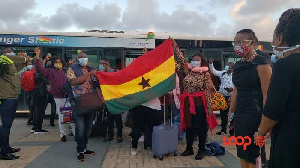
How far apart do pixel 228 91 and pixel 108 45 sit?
15.4 ft

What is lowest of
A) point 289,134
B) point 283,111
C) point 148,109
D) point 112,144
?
point 112,144

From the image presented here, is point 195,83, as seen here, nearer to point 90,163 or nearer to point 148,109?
point 148,109

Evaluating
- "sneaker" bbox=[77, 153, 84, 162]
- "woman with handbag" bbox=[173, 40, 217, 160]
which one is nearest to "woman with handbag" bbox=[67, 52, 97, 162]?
"sneaker" bbox=[77, 153, 84, 162]

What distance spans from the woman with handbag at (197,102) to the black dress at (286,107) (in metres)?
3.37

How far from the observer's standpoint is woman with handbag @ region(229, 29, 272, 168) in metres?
3.10

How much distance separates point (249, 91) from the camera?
3174mm

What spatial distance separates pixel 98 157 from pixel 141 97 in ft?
5.00

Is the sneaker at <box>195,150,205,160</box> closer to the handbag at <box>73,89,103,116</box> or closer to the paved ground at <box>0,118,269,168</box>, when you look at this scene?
the paved ground at <box>0,118,269,168</box>

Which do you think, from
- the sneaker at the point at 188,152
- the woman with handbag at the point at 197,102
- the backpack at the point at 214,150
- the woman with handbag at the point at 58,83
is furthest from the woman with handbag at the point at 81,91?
the backpack at the point at 214,150

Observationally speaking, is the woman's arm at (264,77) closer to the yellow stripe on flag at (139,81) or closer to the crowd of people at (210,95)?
the crowd of people at (210,95)

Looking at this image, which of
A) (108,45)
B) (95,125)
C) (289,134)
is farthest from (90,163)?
(108,45)

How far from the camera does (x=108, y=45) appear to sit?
33.3ft

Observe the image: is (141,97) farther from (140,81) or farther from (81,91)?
(81,91)

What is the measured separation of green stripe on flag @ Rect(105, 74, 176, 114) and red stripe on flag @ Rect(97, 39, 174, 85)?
404 millimetres
